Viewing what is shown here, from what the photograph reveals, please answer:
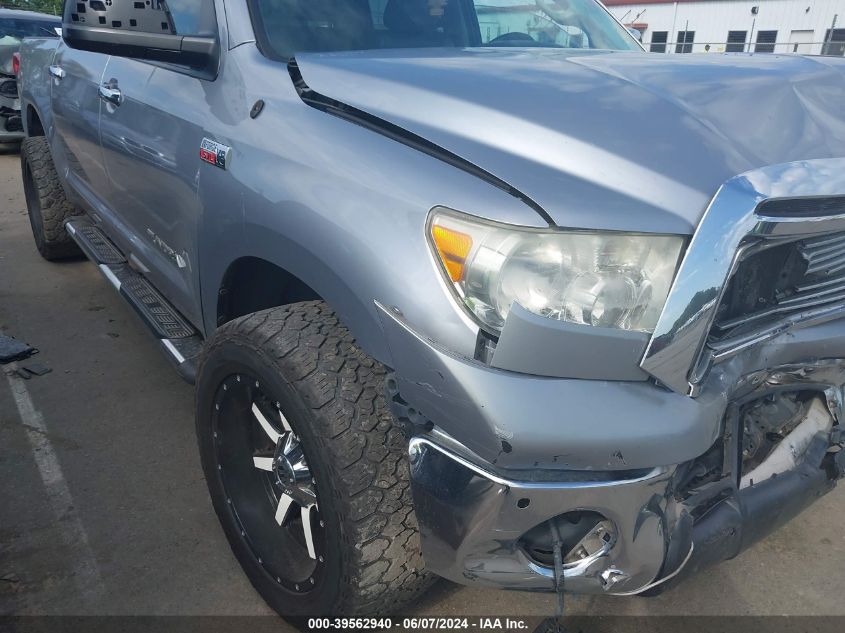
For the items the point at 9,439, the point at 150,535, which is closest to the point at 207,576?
the point at 150,535

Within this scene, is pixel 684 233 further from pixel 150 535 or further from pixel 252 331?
pixel 150 535

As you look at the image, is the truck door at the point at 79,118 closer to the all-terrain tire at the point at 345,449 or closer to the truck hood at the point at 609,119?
the truck hood at the point at 609,119

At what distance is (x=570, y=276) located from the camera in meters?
1.48

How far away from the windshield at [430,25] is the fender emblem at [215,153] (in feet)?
1.05

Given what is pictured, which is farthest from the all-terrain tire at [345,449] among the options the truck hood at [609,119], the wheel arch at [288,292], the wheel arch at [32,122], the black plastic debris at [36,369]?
the wheel arch at [32,122]

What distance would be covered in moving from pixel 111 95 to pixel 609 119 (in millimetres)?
2226

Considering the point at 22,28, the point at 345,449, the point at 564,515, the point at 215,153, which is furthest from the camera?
the point at 22,28

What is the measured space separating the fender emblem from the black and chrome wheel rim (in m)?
0.62

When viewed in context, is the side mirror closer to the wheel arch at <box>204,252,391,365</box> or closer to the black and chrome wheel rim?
the wheel arch at <box>204,252,391,365</box>

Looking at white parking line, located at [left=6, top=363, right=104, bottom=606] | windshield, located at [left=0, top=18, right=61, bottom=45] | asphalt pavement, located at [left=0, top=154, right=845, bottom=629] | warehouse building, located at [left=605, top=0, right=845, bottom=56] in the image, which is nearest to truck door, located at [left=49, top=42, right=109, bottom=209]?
asphalt pavement, located at [left=0, top=154, right=845, bottom=629]

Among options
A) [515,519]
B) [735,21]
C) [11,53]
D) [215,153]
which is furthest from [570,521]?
[735,21]

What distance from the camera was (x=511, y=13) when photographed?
9.70 ft

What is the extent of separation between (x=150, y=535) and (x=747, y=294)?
6.72ft

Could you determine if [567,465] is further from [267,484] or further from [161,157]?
[161,157]
